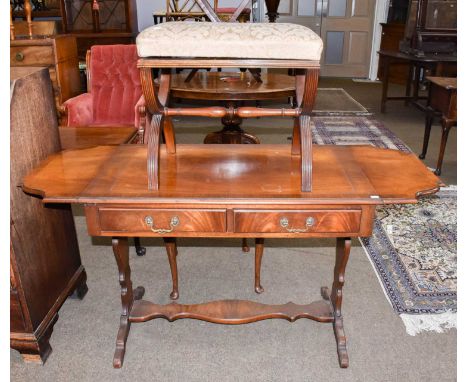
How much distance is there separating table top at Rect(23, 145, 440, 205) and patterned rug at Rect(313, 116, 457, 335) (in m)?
0.98

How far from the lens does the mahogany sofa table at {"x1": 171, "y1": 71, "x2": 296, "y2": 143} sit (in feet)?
11.8

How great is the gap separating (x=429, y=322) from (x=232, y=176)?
144 cm

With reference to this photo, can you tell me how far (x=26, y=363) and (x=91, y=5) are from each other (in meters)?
7.34

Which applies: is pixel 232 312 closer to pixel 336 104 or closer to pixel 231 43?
pixel 231 43

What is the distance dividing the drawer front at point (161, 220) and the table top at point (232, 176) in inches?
3.0

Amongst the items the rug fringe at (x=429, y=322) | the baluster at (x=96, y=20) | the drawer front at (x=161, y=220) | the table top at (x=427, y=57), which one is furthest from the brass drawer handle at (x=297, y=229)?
the baluster at (x=96, y=20)

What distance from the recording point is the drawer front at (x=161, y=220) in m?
1.72

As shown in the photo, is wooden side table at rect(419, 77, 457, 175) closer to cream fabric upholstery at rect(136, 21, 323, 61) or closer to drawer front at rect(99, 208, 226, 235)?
cream fabric upholstery at rect(136, 21, 323, 61)

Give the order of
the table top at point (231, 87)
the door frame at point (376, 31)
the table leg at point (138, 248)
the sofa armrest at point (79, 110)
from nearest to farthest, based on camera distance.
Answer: the table leg at point (138, 248)
the table top at point (231, 87)
the sofa armrest at point (79, 110)
the door frame at point (376, 31)

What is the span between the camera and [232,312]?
7.36 ft

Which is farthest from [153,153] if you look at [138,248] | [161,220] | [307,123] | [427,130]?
[427,130]

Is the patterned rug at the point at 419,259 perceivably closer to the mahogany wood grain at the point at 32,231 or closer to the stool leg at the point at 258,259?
the stool leg at the point at 258,259

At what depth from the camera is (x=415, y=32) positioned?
21.3ft

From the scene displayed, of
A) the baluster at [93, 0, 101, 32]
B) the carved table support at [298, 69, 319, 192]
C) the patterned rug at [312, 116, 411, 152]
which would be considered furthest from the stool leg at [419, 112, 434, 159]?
the baluster at [93, 0, 101, 32]
